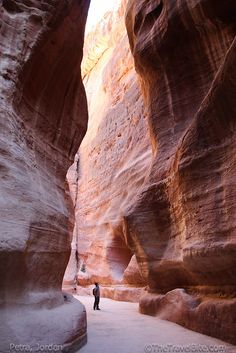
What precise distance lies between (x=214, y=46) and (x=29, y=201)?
666 centimetres

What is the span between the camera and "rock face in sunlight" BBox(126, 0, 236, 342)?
6203mm

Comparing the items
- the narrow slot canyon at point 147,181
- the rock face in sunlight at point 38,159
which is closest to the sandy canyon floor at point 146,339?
the narrow slot canyon at point 147,181

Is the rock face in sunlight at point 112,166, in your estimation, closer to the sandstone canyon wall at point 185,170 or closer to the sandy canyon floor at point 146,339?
the sandstone canyon wall at point 185,170

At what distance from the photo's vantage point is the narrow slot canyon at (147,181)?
4934 millimetres

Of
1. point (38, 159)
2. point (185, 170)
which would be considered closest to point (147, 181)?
point (185, 170)

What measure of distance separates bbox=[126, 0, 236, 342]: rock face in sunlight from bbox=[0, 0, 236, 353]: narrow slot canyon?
31 millimetres

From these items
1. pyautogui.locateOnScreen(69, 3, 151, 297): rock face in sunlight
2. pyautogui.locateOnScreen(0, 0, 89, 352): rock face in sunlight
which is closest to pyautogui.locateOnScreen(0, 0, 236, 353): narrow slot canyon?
pyautogui.locateOnScreen(0, 0, 89, 352): rock face in sunlight

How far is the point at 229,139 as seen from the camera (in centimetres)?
639

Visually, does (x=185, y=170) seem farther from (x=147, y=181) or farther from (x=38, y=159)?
(x=38, y=159)

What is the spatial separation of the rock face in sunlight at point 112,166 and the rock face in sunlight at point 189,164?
19.2 feet

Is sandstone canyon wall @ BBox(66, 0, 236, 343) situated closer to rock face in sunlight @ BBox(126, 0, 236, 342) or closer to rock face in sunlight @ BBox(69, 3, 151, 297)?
rock face in sunlight @ BBox(126, 0, 236, 342)

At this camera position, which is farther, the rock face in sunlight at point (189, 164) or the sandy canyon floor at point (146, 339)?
the rock face in sunlight at point (189, 164)

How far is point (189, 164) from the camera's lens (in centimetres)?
730

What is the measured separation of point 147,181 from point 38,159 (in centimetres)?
422
